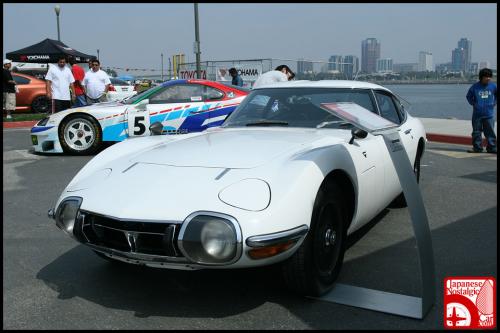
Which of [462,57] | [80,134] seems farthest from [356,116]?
[462,57]

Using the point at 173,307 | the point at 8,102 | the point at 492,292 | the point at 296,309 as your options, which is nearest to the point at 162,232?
the point at 173,307

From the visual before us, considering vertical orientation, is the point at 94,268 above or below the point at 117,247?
below

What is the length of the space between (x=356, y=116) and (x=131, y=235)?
1409 millimetres

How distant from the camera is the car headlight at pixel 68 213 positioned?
2955mm

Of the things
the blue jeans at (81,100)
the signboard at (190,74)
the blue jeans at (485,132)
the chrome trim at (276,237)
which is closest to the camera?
the chrome trim at (276,237)

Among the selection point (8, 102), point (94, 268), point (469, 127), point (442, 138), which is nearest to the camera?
point (94, 268)

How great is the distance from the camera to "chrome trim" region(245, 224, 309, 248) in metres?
2.53

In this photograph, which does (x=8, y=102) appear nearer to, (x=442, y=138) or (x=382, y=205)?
(x=442, y=138)

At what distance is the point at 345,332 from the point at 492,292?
1023 millimetres

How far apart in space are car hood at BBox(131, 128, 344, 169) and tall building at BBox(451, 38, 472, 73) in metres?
9.98

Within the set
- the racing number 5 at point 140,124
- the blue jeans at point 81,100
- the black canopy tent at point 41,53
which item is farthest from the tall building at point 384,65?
the black canopy tent at point 41,53

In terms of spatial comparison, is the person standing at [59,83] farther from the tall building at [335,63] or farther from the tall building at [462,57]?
the tall building at [335,63]

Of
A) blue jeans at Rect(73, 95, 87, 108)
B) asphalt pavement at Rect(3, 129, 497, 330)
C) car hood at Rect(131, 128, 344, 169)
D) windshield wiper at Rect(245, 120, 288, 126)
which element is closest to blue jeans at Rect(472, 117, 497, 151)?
asphalt pavement at Rect(3, 129, 497, 330)

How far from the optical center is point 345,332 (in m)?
2.65
